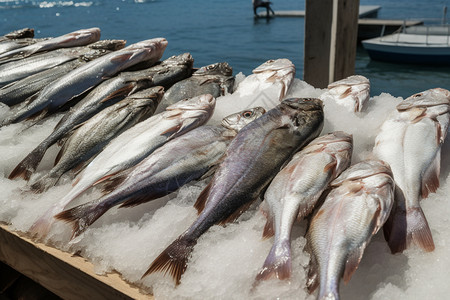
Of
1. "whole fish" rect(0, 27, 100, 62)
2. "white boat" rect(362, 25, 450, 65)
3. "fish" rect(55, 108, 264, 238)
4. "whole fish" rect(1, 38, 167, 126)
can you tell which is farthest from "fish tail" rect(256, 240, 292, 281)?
"white boat" rect(362, 25, 450, 65)

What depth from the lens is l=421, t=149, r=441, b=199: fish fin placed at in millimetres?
1654

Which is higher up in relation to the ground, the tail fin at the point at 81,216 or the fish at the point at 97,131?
the fish at the point at 97,131

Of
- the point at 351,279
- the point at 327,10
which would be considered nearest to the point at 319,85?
the point at 327,10

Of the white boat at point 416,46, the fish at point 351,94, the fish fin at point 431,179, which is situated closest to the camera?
the fish fin at point 431,179

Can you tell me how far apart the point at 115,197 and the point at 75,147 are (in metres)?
0.61

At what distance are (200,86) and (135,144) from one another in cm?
83

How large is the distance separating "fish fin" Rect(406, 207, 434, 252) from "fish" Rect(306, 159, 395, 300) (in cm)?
11

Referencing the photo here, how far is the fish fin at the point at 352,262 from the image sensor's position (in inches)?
50.0

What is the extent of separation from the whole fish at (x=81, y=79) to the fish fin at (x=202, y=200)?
1.53 m

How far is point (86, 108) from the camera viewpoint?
2.56 m

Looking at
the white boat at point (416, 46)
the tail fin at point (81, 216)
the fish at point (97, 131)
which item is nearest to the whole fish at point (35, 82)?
the fish at point (97, 131)

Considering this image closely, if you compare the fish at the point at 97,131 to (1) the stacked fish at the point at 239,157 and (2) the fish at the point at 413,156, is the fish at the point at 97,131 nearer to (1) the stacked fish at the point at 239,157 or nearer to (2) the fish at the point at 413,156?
(1) the stacked fish at the point at 239,157

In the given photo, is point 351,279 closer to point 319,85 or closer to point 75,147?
point 75,147

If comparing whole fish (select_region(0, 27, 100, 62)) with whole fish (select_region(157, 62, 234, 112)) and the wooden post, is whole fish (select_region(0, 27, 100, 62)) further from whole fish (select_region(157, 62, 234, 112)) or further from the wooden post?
the wooden post
